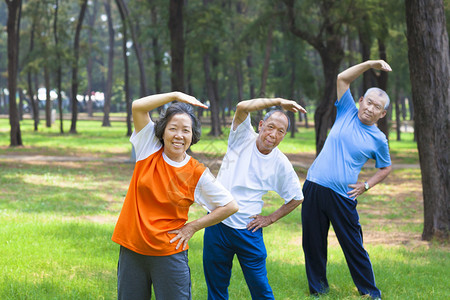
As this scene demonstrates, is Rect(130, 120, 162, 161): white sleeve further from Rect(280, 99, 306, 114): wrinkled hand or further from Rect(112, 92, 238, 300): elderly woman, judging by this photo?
Rect(280, 99, 306, 114): wrinkled hand

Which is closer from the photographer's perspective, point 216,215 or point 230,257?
point 216,215

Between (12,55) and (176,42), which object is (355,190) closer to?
(176,42)

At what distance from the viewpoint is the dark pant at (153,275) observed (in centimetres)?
327

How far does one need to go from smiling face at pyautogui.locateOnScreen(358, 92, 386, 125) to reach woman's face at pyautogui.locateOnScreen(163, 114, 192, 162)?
242 cm

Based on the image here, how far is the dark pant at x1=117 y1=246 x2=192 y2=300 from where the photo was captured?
327cm

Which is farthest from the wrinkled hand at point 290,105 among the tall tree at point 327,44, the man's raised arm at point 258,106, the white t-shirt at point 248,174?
the tall tree at point 327,44

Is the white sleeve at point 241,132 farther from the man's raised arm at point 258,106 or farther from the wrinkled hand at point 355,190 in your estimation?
the wrinkled hand at point 355,190

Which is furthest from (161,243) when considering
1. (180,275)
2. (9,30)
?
(9,30)

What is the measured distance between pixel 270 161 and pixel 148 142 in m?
1.10

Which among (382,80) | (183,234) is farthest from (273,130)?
(382,80)

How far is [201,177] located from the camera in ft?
11.0

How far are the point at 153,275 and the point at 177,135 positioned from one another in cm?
86

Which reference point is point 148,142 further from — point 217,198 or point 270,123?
point 270,123

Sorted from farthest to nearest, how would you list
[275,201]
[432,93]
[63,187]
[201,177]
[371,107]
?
[63,187] < [275,201] < [432,93] < [371,107] < [201,177]
